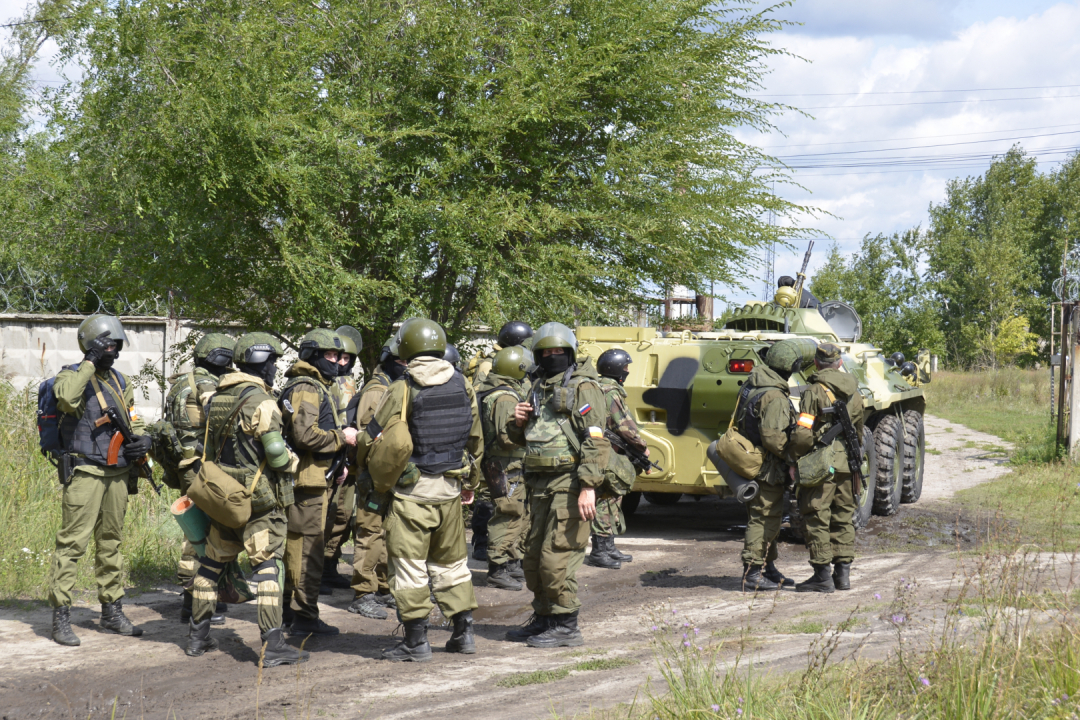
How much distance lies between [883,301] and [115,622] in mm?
30442

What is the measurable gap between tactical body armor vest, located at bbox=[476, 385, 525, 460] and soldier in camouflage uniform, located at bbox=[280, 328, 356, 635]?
5.33ft

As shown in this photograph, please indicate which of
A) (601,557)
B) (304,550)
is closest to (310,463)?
(304,550)

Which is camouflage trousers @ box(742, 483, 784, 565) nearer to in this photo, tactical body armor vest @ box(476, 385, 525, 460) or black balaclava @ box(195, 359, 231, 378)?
tactical body armor vest @ box(476, 385, 525, 460)

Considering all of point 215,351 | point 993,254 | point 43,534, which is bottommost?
point 43,534

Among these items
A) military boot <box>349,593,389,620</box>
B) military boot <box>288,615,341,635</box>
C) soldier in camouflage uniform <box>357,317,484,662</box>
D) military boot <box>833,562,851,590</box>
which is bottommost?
military boot <box>349,593,389,620</box>

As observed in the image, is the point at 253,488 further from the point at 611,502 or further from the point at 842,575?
the point at 842,575

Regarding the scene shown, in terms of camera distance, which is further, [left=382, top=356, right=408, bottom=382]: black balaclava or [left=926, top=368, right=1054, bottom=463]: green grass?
[left=926, top=368, right=1054, bottom=463]: green grass

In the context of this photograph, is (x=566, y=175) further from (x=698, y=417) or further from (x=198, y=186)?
(x=198, y=186)

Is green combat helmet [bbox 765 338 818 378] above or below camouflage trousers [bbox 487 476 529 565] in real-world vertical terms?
above

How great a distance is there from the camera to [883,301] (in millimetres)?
32594

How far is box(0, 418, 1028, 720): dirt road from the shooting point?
14.9 ft

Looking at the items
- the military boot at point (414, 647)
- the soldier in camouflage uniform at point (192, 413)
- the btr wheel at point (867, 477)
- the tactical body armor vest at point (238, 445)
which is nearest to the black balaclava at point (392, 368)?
the soldier in camouflage uniform at point (192, 413)

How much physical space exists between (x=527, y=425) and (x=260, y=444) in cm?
147

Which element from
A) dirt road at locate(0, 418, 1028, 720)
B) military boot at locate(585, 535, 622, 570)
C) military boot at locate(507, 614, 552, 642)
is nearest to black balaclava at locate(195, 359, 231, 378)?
dirt road at locate(0, 418, 1028, 720)
